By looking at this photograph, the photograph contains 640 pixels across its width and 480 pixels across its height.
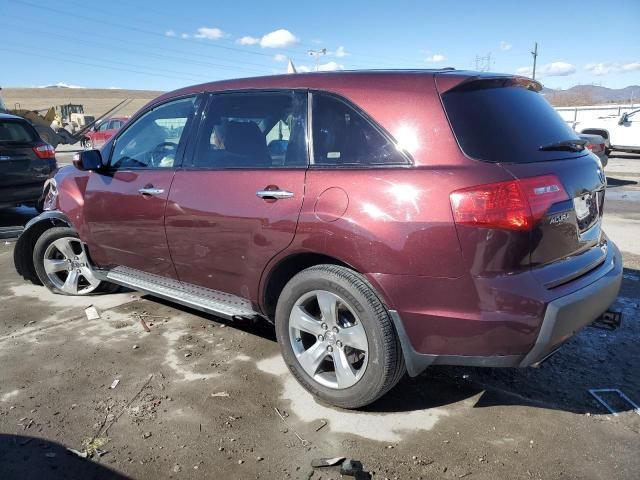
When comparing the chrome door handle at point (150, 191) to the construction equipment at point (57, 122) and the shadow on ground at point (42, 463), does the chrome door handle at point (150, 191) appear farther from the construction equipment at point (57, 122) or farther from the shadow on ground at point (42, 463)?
the construction equipment at point (57, 122)

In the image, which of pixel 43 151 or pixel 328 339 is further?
pixel 43 151

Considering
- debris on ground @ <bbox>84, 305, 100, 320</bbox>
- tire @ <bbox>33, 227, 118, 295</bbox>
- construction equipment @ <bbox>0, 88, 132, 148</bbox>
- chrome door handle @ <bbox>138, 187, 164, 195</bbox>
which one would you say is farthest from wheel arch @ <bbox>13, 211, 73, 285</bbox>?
construction equipment @ <bbox>0, 88, 132, 148</bbox>

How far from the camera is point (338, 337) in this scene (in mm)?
2943

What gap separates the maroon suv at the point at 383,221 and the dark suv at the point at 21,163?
498cm

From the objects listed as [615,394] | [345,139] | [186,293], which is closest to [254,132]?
[345,139]

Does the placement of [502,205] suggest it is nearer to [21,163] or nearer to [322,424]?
[322,424]

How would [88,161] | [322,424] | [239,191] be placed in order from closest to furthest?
[322,424], [239,191], [88,161]

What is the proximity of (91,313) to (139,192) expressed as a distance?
1.35 m

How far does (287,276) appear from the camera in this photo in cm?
326

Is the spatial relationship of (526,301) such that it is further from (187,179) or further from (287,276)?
(187,179)

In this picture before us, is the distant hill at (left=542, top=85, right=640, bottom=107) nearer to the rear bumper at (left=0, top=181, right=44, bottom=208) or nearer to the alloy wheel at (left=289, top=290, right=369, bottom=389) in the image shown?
the alloy wheel at (left=289, top=290, right=369, bottom=389)

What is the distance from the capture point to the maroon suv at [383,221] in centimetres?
247

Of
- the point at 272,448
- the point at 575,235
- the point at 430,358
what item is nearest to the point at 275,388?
the point at 272,448

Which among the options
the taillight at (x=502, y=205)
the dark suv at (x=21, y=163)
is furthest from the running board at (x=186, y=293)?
the dark suv at (x=21, y=163)
